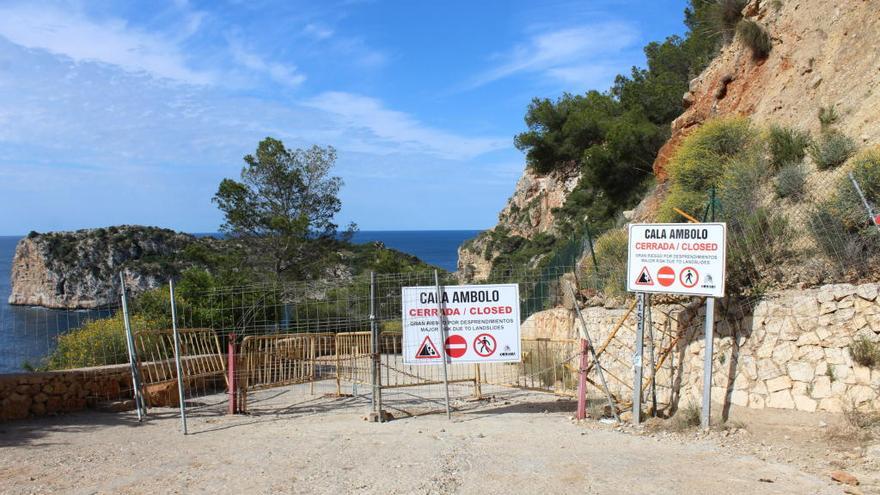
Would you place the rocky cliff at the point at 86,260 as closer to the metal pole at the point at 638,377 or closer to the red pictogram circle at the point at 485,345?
the red pictogram circle at the point at 485,345

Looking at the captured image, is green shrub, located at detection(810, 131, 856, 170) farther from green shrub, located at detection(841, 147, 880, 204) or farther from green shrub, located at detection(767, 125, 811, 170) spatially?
green shrub, located at detection(841, 147, 880, 204)

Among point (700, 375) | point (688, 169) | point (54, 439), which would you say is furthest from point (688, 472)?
point (688, 169)

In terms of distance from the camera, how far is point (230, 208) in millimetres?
27188

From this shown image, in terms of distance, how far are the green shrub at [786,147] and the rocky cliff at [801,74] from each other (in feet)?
2.92

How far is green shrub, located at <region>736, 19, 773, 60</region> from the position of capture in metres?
19.3

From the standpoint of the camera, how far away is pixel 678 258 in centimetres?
953

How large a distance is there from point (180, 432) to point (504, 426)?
15.9 feet

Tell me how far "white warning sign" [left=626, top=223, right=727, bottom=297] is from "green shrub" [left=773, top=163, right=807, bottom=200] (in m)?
4.43

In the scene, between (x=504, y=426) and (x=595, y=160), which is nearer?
(x=504, y=426)

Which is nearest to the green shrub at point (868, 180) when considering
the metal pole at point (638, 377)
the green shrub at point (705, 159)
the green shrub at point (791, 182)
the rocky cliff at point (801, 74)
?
the green shrub at point (791, 182)

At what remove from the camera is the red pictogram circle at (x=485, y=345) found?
425 inches

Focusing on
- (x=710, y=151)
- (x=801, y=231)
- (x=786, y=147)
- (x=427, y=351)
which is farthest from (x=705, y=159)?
(x=427, y=351)

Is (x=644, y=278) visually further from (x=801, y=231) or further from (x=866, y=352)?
(x=801, y=231)

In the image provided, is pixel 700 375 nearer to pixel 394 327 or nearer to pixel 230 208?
pixel 394 327
